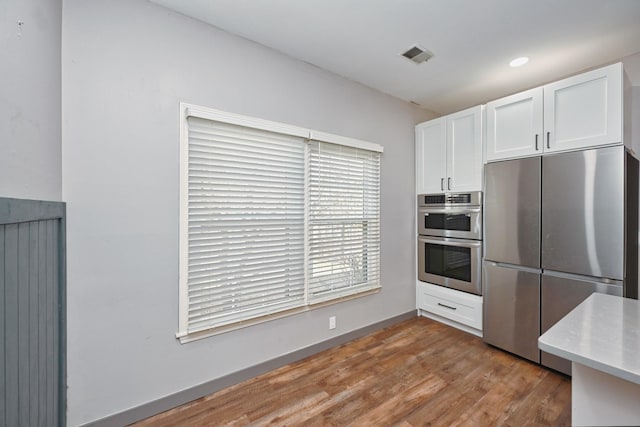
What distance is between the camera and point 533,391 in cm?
200

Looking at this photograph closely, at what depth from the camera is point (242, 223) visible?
210cm

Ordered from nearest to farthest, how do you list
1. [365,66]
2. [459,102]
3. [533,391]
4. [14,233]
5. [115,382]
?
1. [14,233]
2. [115,382]
3. [533,391]
4. [365,66]
5. [459,102]

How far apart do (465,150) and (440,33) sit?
1265mm

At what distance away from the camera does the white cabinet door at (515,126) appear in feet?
7.65

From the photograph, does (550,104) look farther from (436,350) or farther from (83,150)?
(83,150)

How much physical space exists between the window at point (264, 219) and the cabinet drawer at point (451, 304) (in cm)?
92

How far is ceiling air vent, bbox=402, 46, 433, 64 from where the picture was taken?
7.55ft

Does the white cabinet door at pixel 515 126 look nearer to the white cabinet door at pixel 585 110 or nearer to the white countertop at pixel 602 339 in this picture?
the white cabinet door at pixel 585 110

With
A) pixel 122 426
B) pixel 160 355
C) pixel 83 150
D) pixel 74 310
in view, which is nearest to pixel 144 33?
pixel 83 150

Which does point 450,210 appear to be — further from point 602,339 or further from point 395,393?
point 602,339

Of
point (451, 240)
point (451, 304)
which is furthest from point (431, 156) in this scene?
point (451, 304)

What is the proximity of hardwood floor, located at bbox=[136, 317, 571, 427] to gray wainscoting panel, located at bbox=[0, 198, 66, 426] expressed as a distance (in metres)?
0.69

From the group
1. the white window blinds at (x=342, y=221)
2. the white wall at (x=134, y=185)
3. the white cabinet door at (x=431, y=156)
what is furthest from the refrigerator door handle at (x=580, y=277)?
the white wall at (x=134, y=185)

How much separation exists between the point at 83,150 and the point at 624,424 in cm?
265
